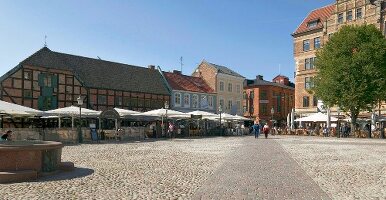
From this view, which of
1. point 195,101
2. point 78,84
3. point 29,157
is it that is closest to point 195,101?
point 195,101

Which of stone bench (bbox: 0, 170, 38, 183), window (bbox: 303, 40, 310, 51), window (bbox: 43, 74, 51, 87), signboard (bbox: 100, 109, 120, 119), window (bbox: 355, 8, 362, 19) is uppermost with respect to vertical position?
window (bbox: 355, 8, 362, 19)

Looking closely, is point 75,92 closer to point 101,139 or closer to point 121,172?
point 101,139

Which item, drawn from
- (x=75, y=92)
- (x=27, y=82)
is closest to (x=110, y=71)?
(x=75, y=92)

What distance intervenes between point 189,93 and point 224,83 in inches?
341

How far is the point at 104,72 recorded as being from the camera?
4884cm

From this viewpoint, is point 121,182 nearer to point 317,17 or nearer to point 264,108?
point 317,17

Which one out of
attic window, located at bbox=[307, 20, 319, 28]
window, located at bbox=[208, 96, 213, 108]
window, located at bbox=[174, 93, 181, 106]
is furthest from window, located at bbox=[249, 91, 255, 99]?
window, located at bbox=[174, 93, 181, 106]

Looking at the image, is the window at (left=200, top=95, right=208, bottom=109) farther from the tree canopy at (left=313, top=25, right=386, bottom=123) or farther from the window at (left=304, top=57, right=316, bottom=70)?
the tree canopy at (left=313, top=25, right=386, bottom=123)

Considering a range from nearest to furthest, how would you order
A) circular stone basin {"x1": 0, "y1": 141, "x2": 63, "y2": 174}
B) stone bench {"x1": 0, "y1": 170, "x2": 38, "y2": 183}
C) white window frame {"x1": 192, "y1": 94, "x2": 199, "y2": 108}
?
stone bench {"x1": 0, "y1": 170, "x2": 38, "y2": 183} < circular stone basin {"x1": 0, "y1": 141, "x2": 63, "y2": 174} < white window frame {"x1": 192, "y1": 94, "x2": 199, "y2": 108}

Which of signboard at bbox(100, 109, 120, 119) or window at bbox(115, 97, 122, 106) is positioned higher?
window at bbox(115, 97, 122, 106)

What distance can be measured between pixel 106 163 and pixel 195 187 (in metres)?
5.99

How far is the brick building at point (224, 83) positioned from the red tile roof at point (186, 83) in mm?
1208

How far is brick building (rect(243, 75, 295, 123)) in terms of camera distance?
3073 inches

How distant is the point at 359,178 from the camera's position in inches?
441
